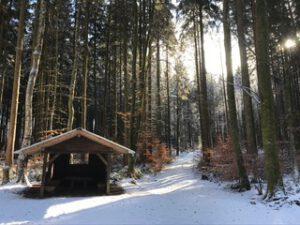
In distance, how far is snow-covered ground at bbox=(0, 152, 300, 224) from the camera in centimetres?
937

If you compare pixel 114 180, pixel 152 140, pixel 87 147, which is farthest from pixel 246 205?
pixel 152 140

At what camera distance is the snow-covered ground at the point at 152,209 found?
9367mm

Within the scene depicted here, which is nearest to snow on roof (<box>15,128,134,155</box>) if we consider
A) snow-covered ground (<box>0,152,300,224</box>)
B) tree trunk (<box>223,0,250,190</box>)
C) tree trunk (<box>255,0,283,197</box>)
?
snow-covered ground (<box>0,152,300,224</box>)

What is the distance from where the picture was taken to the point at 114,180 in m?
18.4

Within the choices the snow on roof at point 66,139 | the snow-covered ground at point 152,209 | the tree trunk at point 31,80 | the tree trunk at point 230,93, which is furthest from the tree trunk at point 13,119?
the tree trunk at point 230,93

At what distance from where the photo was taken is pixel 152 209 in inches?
440

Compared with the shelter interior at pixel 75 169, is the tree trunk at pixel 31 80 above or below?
above

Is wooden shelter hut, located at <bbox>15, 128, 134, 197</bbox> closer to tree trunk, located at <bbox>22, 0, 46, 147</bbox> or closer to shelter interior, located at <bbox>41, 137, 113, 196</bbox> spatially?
shelter interior, located at <bbox>41, 137, 113, 196</bbox>

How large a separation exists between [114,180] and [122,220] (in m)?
9.05

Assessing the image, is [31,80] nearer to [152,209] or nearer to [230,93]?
[152,209]

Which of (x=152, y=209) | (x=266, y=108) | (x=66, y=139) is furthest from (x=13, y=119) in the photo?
(x=266, y=108)

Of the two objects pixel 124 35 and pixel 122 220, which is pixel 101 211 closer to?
pixel 122 220

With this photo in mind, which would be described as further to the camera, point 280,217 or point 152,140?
point 152,140

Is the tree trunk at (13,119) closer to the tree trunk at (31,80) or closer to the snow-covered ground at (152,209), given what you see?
the tree trunk at (31,80)
